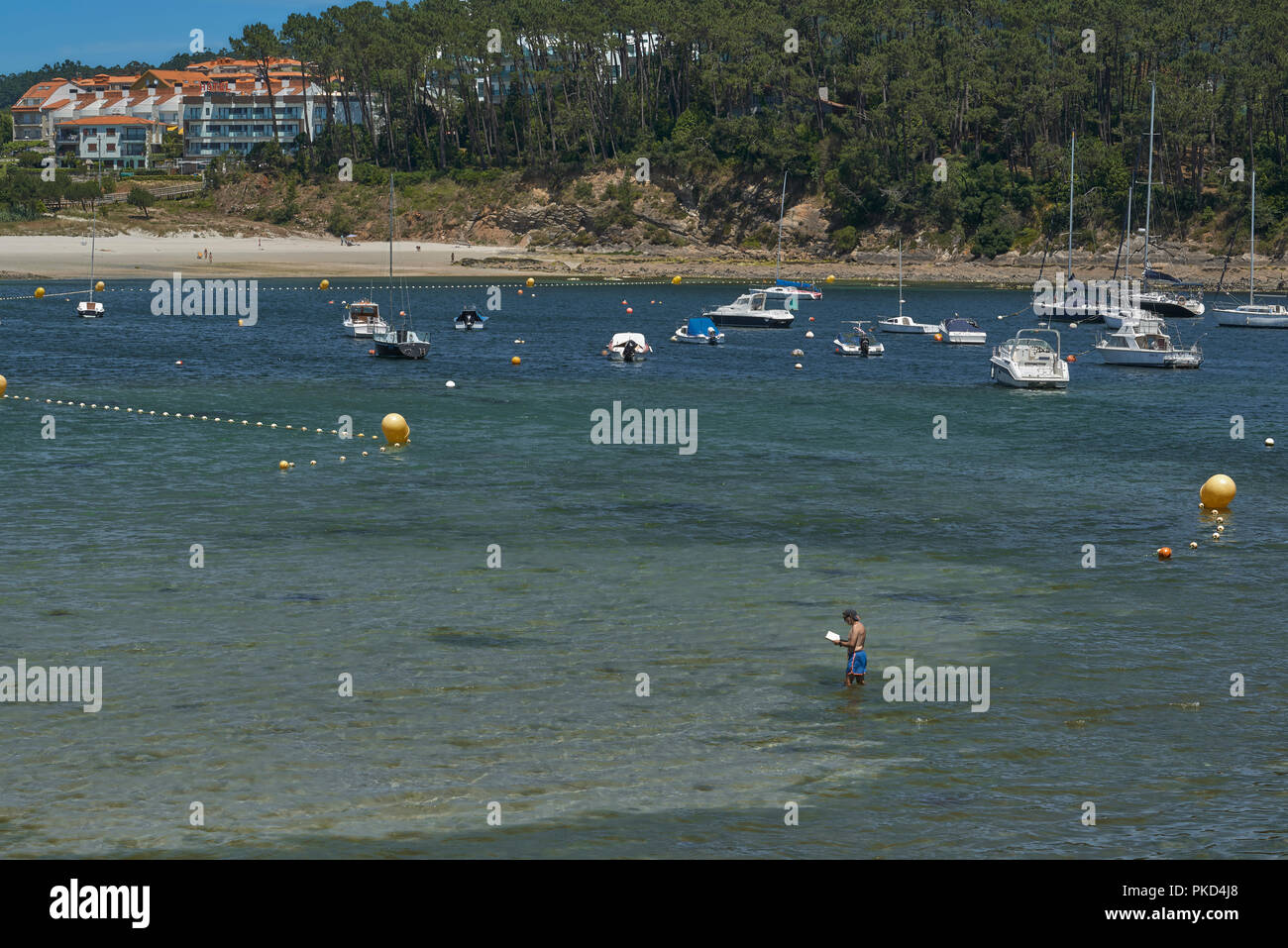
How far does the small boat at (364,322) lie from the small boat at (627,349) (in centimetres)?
1781

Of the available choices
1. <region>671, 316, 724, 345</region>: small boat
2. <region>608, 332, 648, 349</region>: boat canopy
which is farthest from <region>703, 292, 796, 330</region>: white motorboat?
<region>608, 332, 648, 349</region>: boat canopy

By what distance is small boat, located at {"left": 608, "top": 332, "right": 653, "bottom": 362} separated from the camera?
332 feet

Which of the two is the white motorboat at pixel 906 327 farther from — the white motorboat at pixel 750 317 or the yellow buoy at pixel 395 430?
the yellow buoy at pixel 395 430

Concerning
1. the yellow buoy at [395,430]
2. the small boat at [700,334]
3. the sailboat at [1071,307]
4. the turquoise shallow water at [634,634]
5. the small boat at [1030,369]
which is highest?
the sailboat at [1071,307]

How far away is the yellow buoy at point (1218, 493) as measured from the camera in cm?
4894

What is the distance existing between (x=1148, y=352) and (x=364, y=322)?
56.4m

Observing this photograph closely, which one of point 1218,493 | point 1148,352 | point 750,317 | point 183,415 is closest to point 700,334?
point 750,317

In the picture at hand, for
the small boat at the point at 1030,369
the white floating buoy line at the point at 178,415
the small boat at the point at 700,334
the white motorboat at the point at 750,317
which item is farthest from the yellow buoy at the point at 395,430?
the white motorboat at the point at 750,317

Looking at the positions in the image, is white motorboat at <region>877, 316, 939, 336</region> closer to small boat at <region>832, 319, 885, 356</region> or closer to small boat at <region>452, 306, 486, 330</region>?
small boat at <region>832, 319, 885, 356</region>

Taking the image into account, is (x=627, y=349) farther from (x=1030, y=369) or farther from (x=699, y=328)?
(x=1030, y=369)
